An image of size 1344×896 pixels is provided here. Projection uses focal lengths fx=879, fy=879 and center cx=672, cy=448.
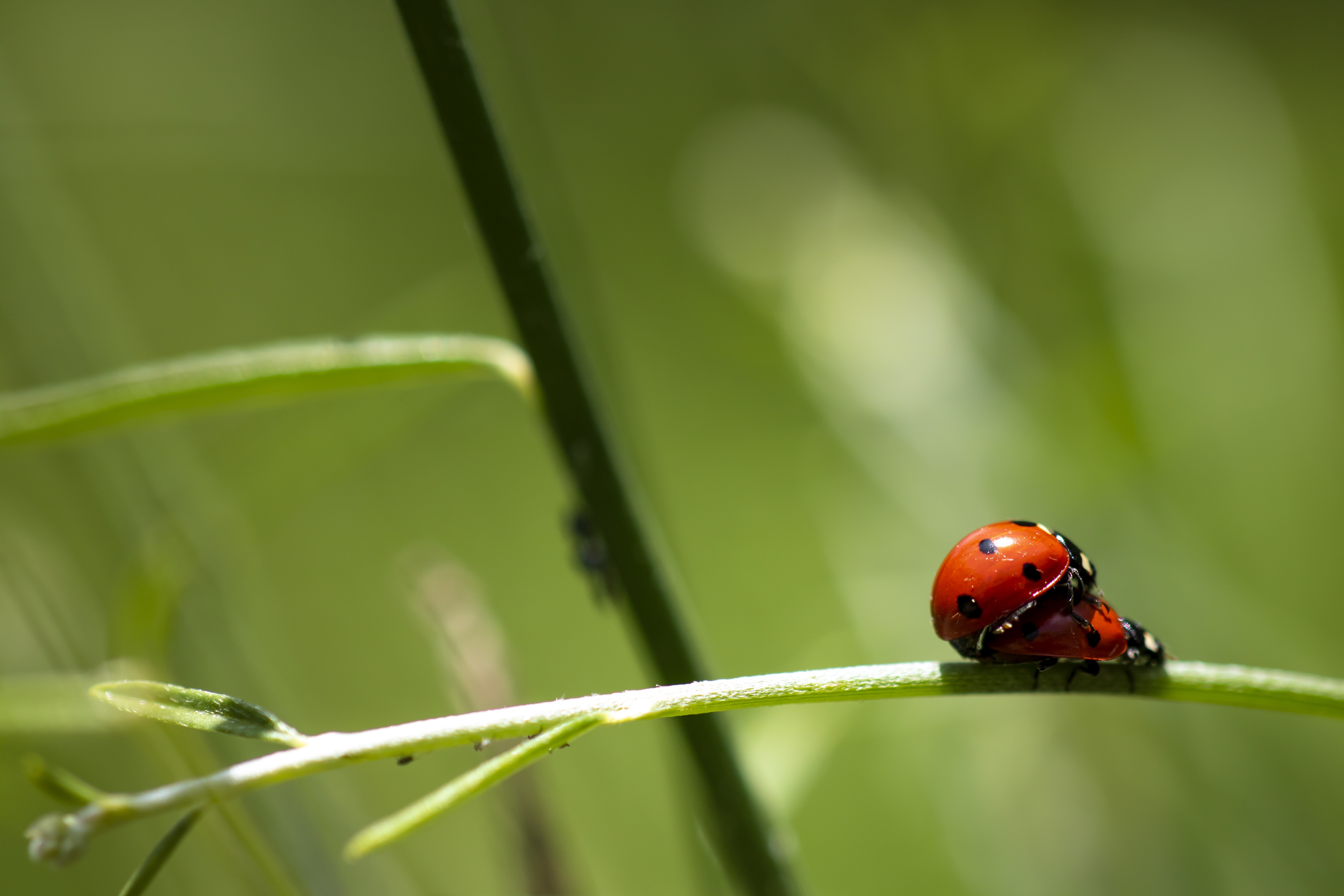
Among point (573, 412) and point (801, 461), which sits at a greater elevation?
point (573, 412)

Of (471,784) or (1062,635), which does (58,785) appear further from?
(1062,635)

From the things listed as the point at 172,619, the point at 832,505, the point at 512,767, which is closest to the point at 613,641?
the point at 832,505

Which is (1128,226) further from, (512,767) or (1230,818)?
(512,767)

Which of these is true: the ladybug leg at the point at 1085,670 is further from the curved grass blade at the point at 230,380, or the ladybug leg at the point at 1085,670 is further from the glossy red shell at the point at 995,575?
the curved grass blade at the point at 230,380

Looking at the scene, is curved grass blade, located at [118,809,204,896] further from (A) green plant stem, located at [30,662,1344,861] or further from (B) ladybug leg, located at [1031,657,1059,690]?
(B) ladybug leg, located at [1031,657,1059,690]

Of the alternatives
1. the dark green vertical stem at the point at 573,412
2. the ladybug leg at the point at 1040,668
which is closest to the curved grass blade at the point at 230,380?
the dark green vertical stem at the point at 573,412

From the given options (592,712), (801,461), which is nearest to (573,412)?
(592,712)
